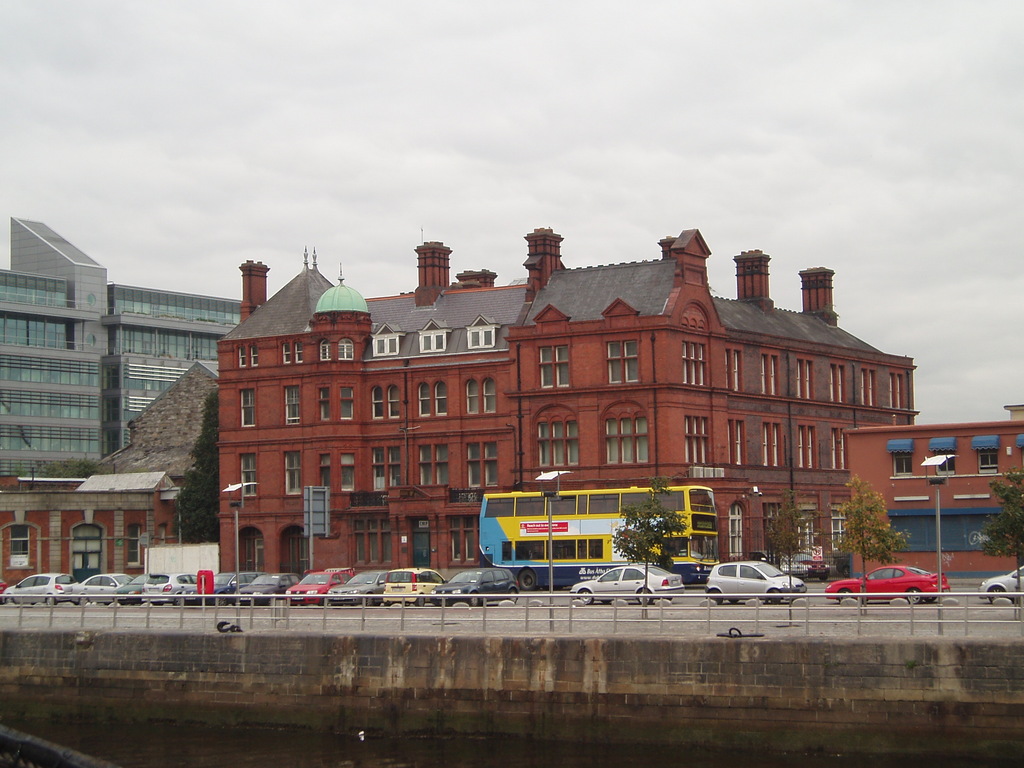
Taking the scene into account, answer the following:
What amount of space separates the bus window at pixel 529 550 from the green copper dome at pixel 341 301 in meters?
20.2

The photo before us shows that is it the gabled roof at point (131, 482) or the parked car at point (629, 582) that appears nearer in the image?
the parked car at point (629, 582)

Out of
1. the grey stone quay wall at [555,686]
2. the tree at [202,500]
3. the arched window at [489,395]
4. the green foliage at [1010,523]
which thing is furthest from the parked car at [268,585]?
the green foliage at [1010,523]

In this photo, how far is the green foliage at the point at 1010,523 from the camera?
4853 centimetres

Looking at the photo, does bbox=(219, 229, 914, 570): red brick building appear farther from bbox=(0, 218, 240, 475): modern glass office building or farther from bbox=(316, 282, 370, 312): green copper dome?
bbox=(0, 218, 240, 475): modern glass office building

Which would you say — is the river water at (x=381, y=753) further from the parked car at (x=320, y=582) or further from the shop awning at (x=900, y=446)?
the shop awning at (x=900, y=446)

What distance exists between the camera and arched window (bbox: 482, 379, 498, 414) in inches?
2948

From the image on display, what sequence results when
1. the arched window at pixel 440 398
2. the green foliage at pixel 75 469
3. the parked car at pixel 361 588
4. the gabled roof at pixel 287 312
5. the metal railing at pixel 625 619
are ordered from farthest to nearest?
1. the green foliage at pixel 75 469
2. the gabled roof at pixel 287 312
3. the arched window at pixel 440 398
4. the parked car at pixel 361 588
5. the metal railing at pixel 625 619

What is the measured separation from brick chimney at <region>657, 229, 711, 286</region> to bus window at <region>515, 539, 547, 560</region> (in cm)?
1549

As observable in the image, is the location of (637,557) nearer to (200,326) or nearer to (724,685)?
(724,685)

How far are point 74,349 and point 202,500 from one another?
5006cm

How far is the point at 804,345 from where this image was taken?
80.8 metres

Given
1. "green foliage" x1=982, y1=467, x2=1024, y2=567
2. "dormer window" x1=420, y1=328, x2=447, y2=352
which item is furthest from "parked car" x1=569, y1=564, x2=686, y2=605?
"dormer window" x1=420, y1=328, x2=447, y2=352

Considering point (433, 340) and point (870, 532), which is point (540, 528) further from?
point (433, 340)

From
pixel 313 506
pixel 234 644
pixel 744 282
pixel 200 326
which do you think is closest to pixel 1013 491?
pixel 313 506
